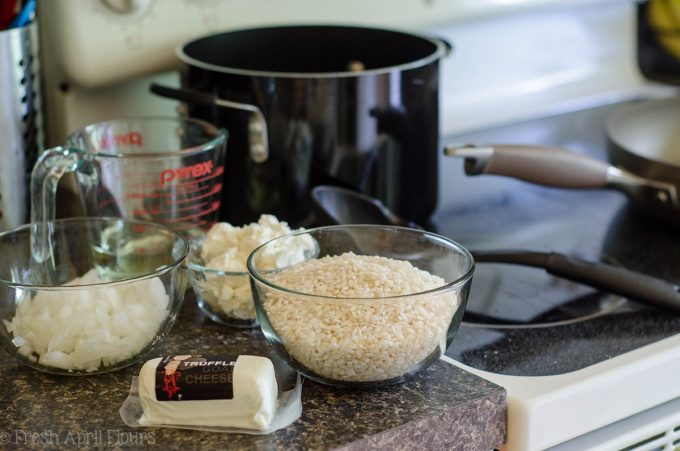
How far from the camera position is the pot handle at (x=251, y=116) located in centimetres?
87

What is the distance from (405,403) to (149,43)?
526 mm

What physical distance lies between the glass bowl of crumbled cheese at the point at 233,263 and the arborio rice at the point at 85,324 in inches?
2.5

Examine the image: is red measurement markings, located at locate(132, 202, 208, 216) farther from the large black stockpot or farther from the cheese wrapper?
the cheese wrapper

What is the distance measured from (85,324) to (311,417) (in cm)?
17

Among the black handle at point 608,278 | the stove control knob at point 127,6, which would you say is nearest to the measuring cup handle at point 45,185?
the stove control knob at point 127,6

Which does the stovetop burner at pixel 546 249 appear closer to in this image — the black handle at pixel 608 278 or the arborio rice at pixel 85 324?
the black handle at pixel 608 278

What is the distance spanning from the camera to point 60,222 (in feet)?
2.59

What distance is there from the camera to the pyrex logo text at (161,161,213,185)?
81 centimetres

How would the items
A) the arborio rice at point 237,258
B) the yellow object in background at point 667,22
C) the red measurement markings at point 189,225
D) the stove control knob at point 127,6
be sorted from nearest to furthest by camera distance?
the arborio rice at point 237,258
the red measurement markings at point 189,225
the stove control knob at point 127,6
the yellow object in background at point 667,22

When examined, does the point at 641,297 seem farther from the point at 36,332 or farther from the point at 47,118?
the point at 47,118

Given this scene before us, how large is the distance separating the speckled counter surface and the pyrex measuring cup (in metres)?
0.15

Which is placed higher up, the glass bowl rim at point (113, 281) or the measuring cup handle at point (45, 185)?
the measuring cup handle at point (45, 185)

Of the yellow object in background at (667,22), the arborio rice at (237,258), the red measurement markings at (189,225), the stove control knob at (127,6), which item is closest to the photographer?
the arborio rice at (237,258)

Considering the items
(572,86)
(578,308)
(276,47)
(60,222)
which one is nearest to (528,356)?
(578,308)
